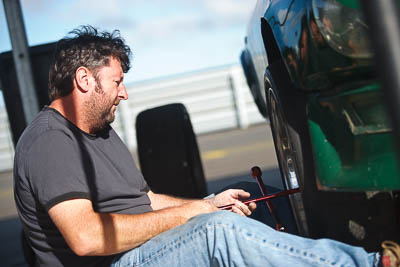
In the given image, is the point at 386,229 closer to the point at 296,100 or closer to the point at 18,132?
the point at 296,100

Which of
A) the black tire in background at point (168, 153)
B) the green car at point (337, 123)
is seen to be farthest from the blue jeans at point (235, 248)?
the black tire in background at point (168, 153)

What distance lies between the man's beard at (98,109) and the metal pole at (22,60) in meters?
0.93

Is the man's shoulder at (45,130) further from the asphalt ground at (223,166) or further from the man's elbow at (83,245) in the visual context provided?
Answer: the asphalt ground at (223,166)

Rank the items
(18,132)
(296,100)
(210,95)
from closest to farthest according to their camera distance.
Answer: (296,100)
(18,132)
(210,95)

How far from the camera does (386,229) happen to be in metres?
1.81

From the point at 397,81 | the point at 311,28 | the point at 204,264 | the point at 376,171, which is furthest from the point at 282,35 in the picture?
the point at 397,81

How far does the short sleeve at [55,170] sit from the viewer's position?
6.23 ft

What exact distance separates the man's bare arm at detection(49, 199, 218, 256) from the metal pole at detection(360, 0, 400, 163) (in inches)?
53.2

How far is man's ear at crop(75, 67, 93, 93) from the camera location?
7.15ft

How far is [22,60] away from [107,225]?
1485mm

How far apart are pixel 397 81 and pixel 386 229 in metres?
1.22

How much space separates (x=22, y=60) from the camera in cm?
307

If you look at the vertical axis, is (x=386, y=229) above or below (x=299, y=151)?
below

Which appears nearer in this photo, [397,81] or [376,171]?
[397,81]
